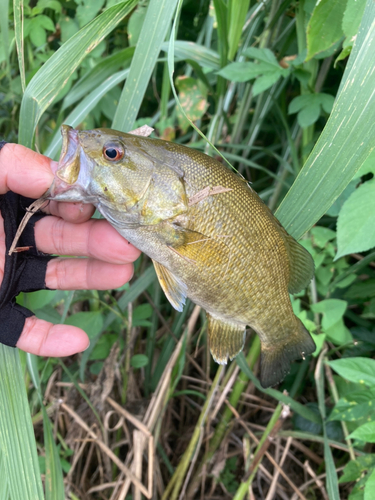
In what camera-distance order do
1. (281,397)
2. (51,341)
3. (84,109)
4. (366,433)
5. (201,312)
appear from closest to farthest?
(366,433)
(51,341)
(281,397)
(84,109)
(201,312)

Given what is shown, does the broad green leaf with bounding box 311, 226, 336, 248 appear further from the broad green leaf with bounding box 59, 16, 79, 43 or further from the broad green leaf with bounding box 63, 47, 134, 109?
the broad green leaf with bounding box 59, 16, 79, 43

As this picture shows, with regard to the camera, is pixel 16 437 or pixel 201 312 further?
pixel 201 312

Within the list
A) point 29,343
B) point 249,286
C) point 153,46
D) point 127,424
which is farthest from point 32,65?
point 127,424

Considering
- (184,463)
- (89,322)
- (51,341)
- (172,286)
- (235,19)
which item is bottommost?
(184,463)

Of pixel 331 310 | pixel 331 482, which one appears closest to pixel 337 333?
pixel 331 310

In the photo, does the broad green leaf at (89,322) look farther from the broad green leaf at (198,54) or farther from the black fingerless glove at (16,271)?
the broad green leaf at (198,54)

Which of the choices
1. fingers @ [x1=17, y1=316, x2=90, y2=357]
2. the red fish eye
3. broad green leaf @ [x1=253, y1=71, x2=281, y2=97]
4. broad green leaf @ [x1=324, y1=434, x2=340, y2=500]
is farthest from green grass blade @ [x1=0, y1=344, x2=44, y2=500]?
broad green leaf @ [x1=253, y1=71, x2=281, y2=97]

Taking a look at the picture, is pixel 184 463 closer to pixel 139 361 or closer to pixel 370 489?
pixel 139 361
